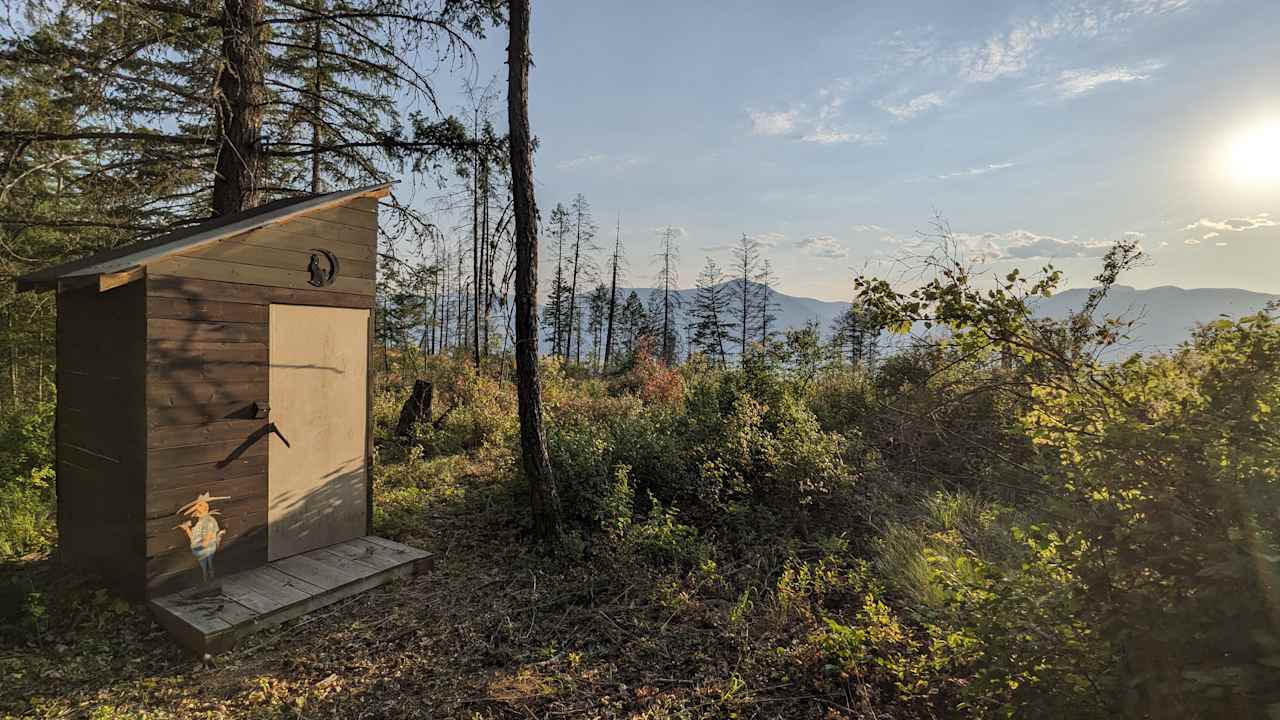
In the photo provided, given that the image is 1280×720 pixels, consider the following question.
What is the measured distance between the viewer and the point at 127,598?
14.9ft

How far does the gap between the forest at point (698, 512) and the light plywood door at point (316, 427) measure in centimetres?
94

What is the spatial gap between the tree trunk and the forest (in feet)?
0.12

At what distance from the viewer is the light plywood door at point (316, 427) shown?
5145 millimetres

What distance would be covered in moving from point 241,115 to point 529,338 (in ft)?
17.0

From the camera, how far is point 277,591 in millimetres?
4621

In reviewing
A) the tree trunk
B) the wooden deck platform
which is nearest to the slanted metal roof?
the tree trunk

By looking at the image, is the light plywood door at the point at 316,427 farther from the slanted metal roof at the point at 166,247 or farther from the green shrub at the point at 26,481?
the green shrub at the point at 26,481

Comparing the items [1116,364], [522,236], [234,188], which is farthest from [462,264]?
[1116,364]

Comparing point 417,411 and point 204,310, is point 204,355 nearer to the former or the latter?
point 204,310

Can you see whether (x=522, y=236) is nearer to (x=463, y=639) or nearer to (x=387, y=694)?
(x=463, y=639)

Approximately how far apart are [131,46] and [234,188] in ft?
6.13

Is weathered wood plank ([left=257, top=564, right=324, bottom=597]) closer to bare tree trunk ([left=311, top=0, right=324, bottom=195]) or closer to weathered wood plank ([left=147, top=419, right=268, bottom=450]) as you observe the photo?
weathered wood plank ([left=147, top=419, right=268, bottom=450])

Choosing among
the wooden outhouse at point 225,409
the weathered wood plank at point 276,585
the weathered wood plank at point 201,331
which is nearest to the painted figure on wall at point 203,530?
the wooden outhouse at point 225,409

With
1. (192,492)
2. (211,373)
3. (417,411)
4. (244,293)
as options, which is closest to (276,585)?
(192,492)
